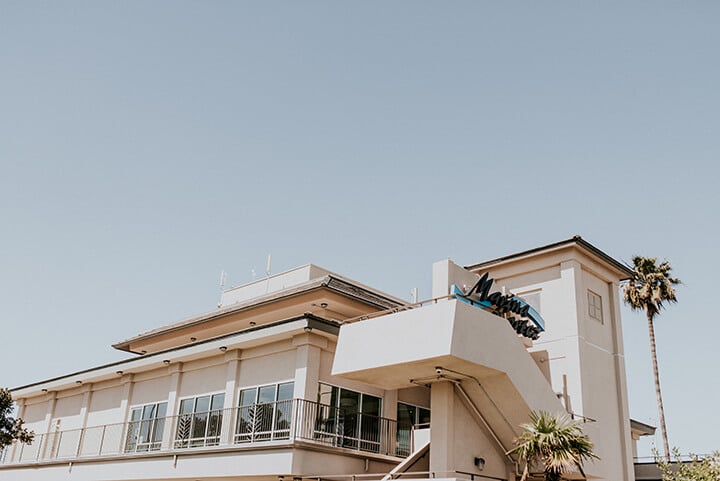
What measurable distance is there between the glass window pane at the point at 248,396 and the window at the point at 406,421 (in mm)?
5123

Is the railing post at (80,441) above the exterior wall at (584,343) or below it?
below

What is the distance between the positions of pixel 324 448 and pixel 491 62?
12164mm

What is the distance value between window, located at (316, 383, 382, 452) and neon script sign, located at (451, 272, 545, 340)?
5.01 meters

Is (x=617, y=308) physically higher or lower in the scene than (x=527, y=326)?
higher

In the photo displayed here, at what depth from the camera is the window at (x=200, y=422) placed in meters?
24.6

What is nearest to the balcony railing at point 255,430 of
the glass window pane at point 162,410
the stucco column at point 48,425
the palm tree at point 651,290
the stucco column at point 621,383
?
the glass window pane at point 162,410

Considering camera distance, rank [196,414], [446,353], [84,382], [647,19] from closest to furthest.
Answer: [647,19] < [446,353] < [196,414] < [84,382]

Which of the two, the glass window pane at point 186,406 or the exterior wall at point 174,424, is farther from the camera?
the glass window pane at point 186,406

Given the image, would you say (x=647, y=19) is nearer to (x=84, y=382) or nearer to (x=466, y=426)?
(x=466, y=426)

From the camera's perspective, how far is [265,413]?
23.0m

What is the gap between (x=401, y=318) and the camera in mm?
20344

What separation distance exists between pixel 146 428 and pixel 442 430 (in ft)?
42.7

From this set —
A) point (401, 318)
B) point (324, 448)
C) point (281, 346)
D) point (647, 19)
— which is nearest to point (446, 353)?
point (401, 318)

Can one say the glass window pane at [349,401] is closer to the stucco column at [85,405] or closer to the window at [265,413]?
the window at [265,413]
